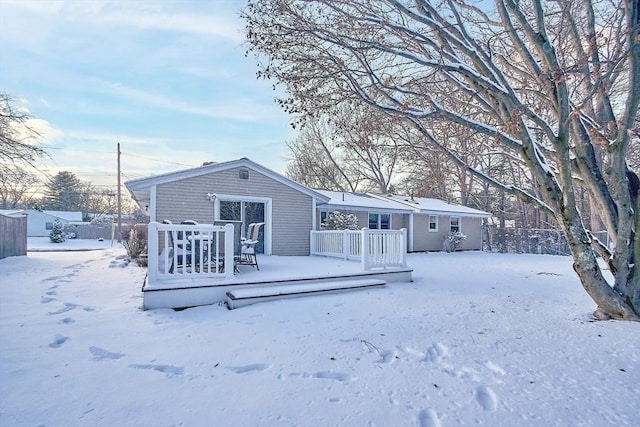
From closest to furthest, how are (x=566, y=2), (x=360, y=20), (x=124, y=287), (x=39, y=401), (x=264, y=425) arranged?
(x=264, y=425) → (x=39, y=401) → (x=566, y=2) → (x=360, y=20) → (x=124, y=287)

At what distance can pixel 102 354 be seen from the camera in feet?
10.3

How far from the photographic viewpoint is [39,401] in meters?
2.29

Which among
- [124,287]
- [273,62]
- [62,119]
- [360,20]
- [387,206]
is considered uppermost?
[62,119]

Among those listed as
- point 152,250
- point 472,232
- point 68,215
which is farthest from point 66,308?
point 68,215

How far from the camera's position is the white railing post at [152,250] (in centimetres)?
478

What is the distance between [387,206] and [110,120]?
1241 cm

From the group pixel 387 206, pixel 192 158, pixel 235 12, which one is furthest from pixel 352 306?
pixel 192 158

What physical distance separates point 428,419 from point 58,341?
3462 millimetres

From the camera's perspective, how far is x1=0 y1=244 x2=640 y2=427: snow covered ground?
7.27ft

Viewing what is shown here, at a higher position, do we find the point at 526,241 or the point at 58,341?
the point at 526,241

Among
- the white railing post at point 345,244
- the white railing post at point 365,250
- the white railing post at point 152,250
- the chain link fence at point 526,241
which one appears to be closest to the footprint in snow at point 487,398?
the white railing post at point 152,250

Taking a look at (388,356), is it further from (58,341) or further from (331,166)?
(331,166)

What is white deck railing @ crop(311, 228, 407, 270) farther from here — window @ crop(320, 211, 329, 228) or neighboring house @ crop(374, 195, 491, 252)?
neighboring house @ crop(374, 195, 491, 252)

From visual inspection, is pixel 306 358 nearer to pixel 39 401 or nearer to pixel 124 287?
pixel 39 401
